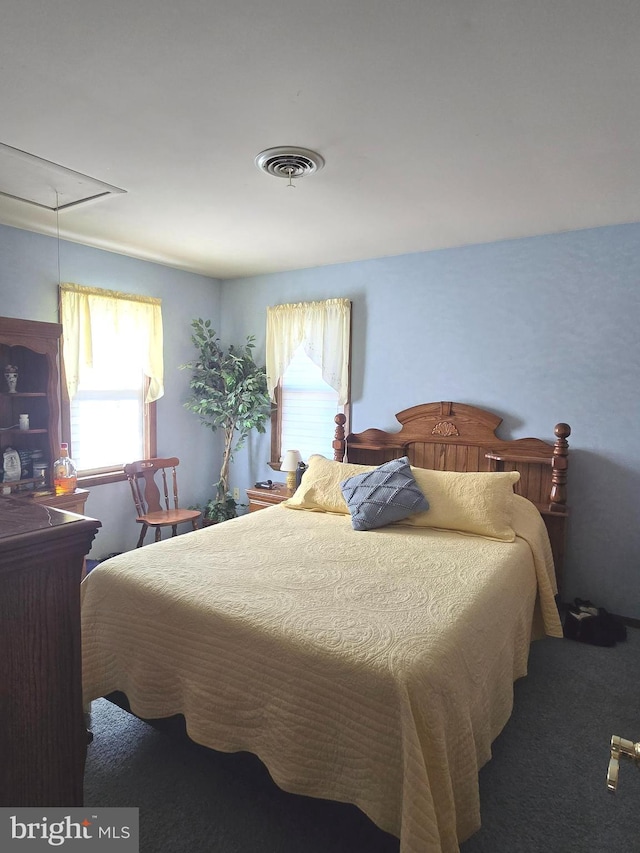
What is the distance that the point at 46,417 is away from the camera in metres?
3.41

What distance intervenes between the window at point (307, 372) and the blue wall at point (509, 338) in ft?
0.42

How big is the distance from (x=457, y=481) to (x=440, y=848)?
189 centimetres

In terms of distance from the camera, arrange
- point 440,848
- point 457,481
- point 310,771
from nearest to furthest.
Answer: point 440,848, point 310,771, point 457,481

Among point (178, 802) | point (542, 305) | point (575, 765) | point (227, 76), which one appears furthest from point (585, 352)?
point (178, 802)

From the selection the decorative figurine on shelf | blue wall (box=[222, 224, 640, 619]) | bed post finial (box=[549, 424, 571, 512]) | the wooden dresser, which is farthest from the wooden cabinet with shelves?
bed post finial (box=[549, 424, 571, 512])

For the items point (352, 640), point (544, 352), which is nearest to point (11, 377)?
point (352, 640)

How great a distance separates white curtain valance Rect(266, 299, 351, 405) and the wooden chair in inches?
44.6

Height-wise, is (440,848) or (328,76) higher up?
(328,76)

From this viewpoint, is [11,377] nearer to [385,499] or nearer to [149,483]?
[149,483]

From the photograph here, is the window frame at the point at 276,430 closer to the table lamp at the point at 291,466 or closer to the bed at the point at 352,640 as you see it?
the table lamp at the point at 291,466

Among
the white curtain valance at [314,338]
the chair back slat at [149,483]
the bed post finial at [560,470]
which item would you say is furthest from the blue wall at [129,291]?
the bed post finial at [560,470]

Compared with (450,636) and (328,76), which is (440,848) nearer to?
(450,636)

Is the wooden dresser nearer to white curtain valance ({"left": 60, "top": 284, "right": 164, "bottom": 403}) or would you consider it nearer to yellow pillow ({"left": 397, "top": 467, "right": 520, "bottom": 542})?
yellow pillow ({"left": 397, "top": 467, "right": 520, "bottom": 542})

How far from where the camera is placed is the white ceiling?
1420 mm
